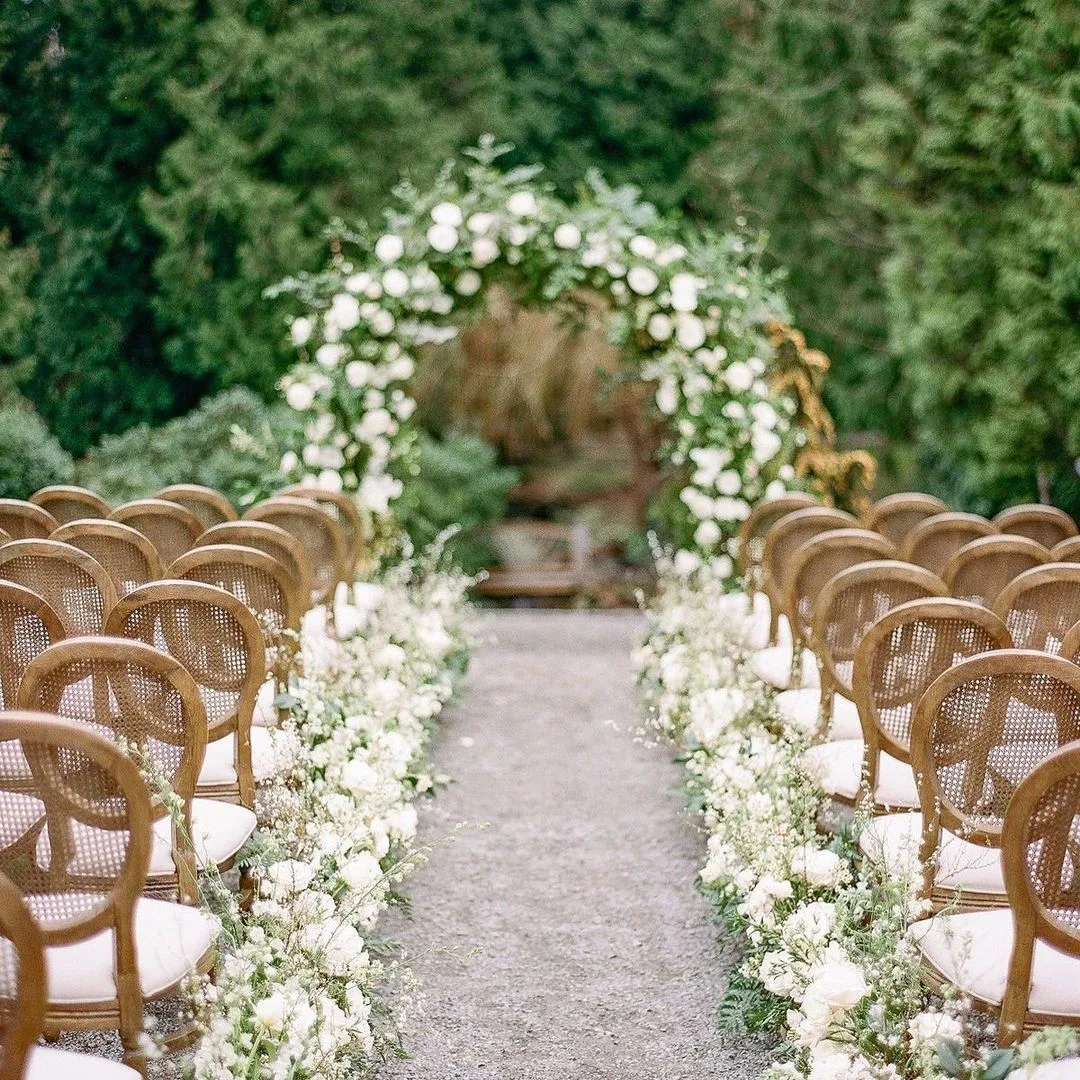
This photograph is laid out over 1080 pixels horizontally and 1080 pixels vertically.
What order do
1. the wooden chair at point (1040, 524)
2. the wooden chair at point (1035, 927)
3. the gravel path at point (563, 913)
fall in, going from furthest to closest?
the wooden chair at point (1040, 524)
the gravel path at point (563, 913)
the wooden chair at point (1035, 927)

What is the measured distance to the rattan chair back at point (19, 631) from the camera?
307 cm

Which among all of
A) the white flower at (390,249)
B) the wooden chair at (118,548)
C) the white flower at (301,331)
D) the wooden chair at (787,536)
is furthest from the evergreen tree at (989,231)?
the wooden chair at (118,548)

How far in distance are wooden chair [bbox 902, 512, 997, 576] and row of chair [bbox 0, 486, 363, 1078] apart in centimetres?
252

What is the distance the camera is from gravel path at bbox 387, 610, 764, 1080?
3.06 m

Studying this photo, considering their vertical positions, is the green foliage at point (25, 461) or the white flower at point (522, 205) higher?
the white flower at point (522, 205)

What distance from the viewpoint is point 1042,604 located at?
3.78 m

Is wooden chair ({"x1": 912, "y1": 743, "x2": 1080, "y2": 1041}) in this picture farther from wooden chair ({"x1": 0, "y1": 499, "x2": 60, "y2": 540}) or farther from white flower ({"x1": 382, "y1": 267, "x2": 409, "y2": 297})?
white flower ({"x1": 382, "y1": 267, "x2": 409, "y2": 297})

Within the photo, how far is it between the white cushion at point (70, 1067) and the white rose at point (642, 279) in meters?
5.21

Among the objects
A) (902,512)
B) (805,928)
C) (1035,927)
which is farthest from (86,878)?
(902,512)

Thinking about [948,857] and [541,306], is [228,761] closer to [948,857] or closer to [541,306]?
[948,857]

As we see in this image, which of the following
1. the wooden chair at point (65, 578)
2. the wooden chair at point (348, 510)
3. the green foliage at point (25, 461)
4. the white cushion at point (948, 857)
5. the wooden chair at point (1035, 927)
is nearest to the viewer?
the wooden chair at point (1035, 927)

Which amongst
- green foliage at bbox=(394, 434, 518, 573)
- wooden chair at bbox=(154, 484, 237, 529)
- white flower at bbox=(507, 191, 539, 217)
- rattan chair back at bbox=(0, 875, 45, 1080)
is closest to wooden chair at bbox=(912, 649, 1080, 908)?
rattan chair back at bbox=(0, 875, 45, 1080)

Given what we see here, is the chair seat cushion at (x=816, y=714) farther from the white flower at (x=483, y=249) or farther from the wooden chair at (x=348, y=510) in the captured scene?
the white flower at (x=483, y=249)

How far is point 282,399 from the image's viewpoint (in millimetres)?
9414
